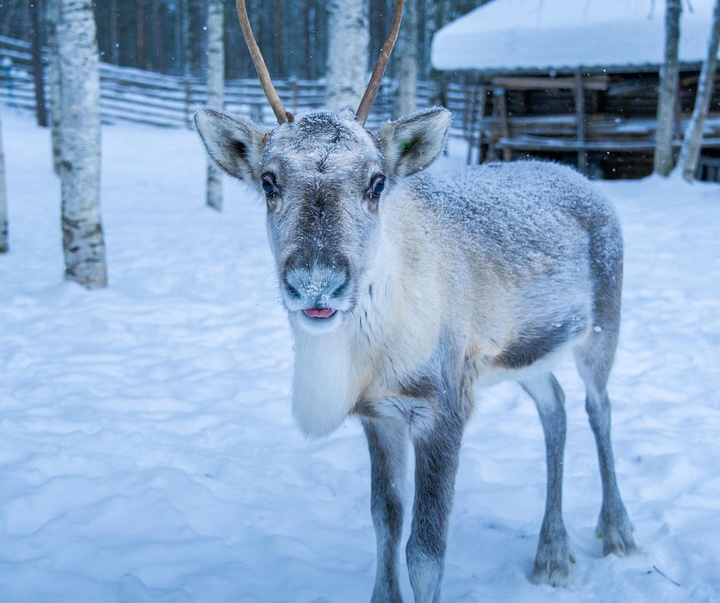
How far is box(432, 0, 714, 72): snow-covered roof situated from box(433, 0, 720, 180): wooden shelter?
21 millimetres

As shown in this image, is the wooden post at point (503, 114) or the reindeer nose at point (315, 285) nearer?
the reindeer nose at point (315, 285)

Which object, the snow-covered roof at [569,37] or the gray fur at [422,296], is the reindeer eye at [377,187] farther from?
the snow-covered roof at [569,37]

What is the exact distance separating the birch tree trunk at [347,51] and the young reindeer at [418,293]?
10.8 ft

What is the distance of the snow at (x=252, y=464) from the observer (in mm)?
2756

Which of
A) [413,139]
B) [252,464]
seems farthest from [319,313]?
[252,464]

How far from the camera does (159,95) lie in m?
23.8

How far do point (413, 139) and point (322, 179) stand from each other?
19.4 inches

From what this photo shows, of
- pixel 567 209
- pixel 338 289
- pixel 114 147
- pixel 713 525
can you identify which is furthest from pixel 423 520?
pixel 114 147

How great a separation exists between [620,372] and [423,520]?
278 centimetres

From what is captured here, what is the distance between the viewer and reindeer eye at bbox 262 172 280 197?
2.30 m

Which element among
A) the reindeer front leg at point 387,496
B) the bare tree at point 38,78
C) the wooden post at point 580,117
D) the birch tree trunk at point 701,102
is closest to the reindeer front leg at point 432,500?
the reindeer front leg at point 387,496

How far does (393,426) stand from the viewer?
277cm

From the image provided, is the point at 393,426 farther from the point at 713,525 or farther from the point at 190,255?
the point at 190,255

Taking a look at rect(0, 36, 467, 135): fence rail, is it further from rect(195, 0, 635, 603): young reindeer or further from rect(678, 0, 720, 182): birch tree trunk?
rect(195, 0, 635, 603): young reindeer
